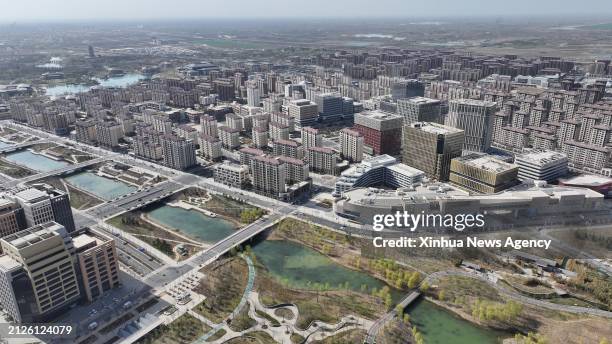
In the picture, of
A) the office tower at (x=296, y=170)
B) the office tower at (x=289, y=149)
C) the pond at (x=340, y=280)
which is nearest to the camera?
the pond at (x=340, y=280)

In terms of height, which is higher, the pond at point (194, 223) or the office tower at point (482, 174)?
the office tower at point (482, 174)

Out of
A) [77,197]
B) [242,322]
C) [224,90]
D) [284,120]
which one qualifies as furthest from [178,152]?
[224,90]

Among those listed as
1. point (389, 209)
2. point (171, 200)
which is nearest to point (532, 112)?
point (389, 209)

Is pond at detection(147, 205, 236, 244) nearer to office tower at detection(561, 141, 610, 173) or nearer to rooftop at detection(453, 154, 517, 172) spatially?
rooftop at detection(453, 154, 517, 172)

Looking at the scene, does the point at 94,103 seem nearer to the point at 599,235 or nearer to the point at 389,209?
the point at 389,209

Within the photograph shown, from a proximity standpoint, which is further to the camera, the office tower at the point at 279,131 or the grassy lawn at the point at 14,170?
the office tower at the point at 279,131

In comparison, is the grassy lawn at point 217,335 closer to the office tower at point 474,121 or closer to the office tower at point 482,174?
the office tower at point 482,174

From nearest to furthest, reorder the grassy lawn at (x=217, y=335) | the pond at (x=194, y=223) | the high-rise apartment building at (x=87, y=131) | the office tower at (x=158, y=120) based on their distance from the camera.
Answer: the grassy lawn at (x=217, y=335) < the pond at (x=194, y=223) < the high-rise apartment building at (x=87, y=131) < the office tower at (x=158, y=120)

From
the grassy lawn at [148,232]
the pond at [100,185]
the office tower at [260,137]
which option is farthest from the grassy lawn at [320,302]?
the office tower at [260,137]
